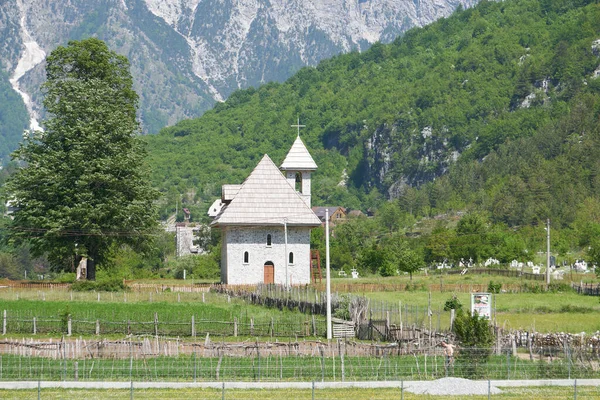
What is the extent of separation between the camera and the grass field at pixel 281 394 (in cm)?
3244

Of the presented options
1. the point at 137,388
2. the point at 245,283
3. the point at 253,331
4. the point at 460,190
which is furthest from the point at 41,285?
the point at 460,190

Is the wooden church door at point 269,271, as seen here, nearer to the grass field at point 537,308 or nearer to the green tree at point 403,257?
the grass field at point 537,308

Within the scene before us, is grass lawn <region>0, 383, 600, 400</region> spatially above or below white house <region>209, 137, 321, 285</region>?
below

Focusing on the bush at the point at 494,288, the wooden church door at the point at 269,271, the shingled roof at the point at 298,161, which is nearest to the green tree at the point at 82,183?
the wooden church door at the point at 269,271

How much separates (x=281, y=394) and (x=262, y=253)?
44.7 meters

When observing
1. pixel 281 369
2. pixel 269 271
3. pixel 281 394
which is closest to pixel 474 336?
pixel 281 369

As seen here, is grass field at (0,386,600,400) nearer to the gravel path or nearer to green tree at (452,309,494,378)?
the gravel path

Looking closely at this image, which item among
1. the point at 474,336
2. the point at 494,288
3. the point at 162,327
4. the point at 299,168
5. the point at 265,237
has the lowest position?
the point at 474,336

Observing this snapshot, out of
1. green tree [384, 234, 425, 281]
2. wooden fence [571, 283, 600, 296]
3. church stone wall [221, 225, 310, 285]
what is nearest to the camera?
wooden fence [571, 283, 600, 296]

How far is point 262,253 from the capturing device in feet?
255

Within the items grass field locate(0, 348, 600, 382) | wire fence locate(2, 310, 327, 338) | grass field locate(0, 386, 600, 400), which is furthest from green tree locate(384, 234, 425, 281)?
grass field locate(0, 386, 600, 400)

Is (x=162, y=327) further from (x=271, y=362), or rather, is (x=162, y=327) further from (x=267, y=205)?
(x=267, y=205)

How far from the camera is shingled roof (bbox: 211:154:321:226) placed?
77688 millimetres

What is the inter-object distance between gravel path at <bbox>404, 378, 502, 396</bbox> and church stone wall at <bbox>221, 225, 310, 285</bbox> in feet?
140
